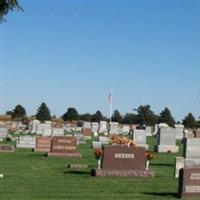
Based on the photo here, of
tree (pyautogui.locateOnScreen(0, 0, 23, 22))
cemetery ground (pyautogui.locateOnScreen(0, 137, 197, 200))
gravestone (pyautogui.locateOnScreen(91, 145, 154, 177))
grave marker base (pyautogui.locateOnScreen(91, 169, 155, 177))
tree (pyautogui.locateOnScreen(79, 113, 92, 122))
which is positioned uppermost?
tree (pyautogui.locateOnScreen(79, 113, 92, 122))

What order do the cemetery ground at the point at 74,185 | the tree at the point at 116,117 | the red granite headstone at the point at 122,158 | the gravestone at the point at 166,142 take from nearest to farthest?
the cemetery ground at the point at 74,185
the red granite headstone at the point at 122,158
the gravestone at the point at 166,142
the tree at the point at 116,117

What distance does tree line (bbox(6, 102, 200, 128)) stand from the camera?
120m

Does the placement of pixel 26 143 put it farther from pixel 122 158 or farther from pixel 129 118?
pixel 129 118

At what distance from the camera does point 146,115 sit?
12238cm

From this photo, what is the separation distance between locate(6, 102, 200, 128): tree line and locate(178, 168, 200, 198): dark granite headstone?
9684 centimetres

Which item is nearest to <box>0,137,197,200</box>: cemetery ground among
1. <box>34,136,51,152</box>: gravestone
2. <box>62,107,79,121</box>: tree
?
<box>34,136,51,152</box>: gravestone

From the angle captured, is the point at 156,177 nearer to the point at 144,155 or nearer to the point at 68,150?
the point at 144,155

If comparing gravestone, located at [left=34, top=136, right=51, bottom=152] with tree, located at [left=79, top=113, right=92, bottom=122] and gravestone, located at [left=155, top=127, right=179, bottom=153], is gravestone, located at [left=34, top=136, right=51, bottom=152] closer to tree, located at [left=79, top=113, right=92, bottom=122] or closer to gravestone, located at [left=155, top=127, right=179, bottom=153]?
gravestone, located at [left=155, top=127, right=179, bottom=153]

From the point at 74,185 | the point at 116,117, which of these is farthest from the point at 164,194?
the point at 116,117

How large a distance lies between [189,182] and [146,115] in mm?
108860

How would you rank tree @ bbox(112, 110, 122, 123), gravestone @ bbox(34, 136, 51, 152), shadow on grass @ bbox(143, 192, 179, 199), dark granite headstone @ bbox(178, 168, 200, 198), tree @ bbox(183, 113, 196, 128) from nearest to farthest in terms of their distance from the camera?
dark granite headstone @ bbox(178, 168, 200, 198) < shadow on grass @ bbox(143, 192, 179, 199) < gravestone @ bbox(34, 136, 51, 152) < tree @ bbox(183, 113, 196, 128) < tree @ bbox(112, 110, 122, 123)

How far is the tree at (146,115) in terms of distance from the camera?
120562mm

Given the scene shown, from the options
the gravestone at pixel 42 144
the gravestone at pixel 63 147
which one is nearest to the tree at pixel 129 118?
the gravestone at pixel 42 144

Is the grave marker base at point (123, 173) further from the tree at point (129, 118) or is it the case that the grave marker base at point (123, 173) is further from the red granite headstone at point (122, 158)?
the tree at point (129, 118)
